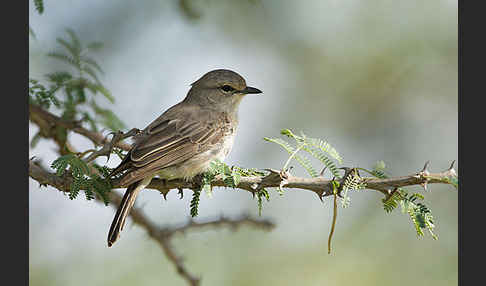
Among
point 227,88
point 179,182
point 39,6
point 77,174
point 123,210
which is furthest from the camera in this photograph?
point 227,88

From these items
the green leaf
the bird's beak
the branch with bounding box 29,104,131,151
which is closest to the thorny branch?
the branch with bounding box 29,104,131,151

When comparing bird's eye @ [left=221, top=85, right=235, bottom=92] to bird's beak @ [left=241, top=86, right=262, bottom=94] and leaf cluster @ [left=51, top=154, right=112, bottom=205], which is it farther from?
leaf cluster @ [left=51, top=154, right=112, bottom=205]

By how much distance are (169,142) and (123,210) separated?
2.84ft

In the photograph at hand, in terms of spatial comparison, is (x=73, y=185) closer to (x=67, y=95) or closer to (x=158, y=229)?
(x=67, y=95)

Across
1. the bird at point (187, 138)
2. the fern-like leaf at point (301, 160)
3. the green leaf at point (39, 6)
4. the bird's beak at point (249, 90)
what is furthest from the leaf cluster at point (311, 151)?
the bird's beak at point (249, 90)

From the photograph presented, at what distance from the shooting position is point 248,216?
15.9 feet

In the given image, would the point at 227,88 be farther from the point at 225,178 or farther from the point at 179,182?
the point at 225,178

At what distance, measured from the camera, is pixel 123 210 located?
433cm

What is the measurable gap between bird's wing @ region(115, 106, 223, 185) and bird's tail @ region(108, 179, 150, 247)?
19 centimetres

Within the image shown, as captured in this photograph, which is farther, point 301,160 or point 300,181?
point 301,160

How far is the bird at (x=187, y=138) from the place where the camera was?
4.31 meters

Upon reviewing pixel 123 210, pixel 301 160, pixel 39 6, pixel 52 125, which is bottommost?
pixel 123 210

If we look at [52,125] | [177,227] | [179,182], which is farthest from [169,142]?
[52,125]

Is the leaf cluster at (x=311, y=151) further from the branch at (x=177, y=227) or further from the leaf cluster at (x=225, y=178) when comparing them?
the branch at (x=177, y=227)
